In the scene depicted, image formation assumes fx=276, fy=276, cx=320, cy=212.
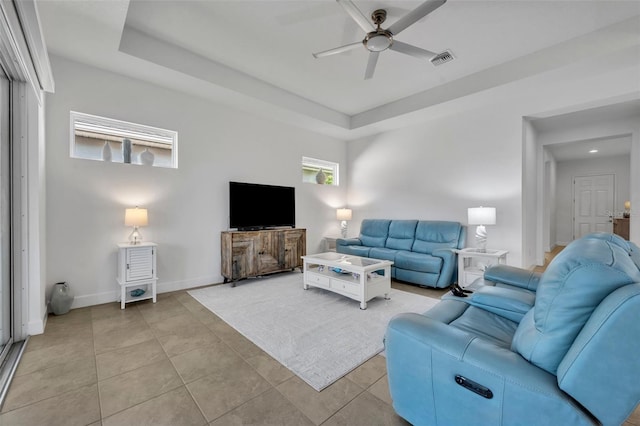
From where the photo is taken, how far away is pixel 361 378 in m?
1.88

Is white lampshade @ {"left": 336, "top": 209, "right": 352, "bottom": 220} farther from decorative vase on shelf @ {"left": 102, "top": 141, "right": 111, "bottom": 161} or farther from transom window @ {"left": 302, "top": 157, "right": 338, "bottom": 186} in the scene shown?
decorative vase on shelf @ {"left": 102, "top": 141, "right": 111, "bottom": 161}

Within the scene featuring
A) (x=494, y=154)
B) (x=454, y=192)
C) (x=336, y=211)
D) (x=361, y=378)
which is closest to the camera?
(x=361, y=378)

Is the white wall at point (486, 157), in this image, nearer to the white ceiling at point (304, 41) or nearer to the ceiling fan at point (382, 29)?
the white ceiling at point (304, 41)

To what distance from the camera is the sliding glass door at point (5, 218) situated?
2.25m

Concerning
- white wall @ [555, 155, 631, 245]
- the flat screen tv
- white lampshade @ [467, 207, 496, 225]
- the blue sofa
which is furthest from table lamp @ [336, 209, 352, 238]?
white wall @ [555, 155, 631, 245]

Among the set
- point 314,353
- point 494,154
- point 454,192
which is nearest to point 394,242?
point 454,192

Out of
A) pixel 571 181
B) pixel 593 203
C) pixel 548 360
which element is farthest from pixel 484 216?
pixel 571 181

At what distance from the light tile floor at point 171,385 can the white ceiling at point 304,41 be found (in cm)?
283

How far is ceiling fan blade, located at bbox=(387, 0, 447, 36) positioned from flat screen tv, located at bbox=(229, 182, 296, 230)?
9.80ft

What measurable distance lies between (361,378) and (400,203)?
3.99m

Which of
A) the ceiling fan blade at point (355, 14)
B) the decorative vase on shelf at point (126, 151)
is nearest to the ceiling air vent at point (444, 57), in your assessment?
the ceiling fan blade at point (355, 14)

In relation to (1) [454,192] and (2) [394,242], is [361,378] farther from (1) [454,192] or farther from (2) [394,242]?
(1) [454,192]

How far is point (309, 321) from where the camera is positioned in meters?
2.78

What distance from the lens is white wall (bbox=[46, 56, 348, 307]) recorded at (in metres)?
3.11
